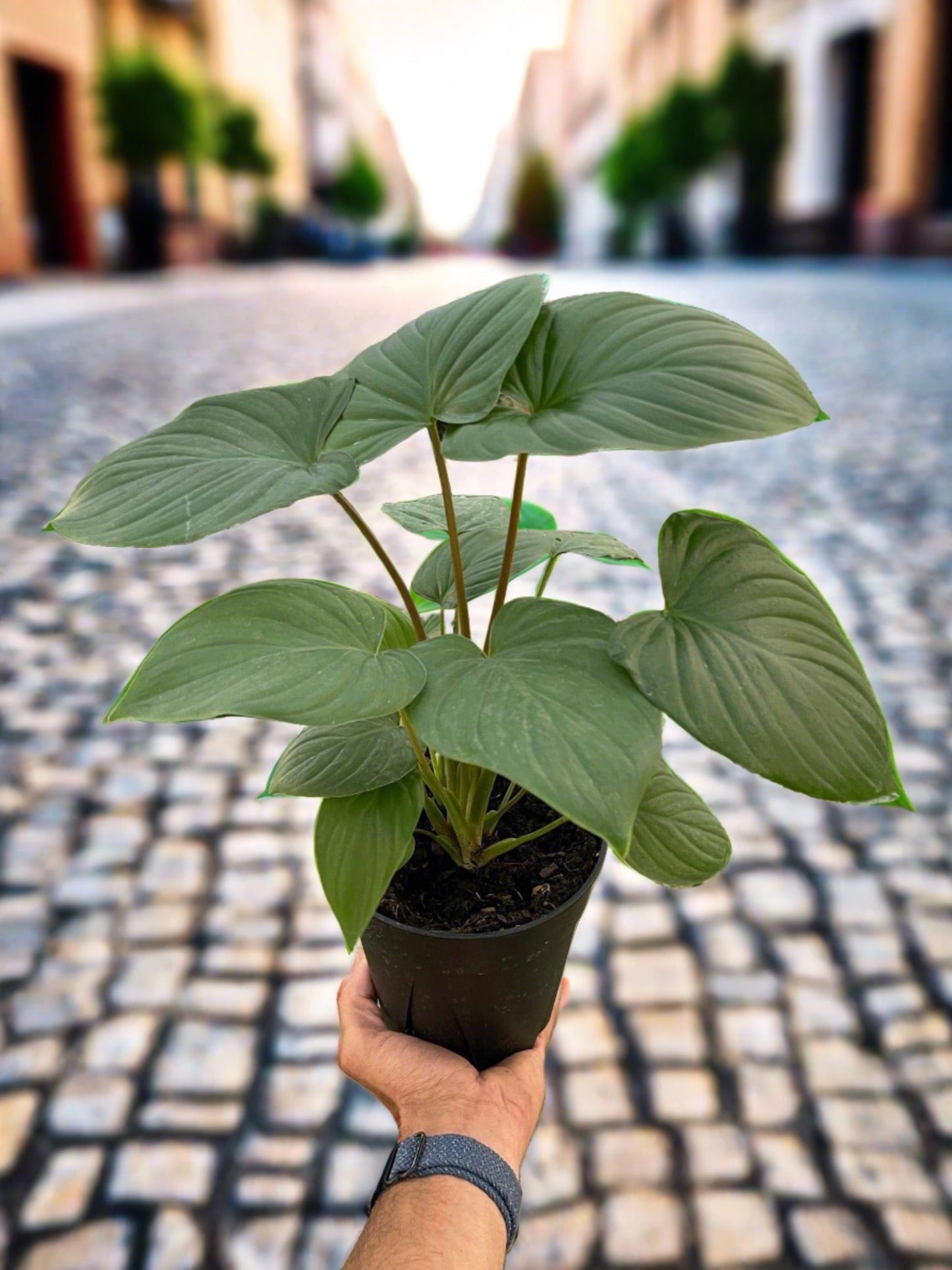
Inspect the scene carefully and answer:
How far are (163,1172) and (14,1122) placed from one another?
0.23m

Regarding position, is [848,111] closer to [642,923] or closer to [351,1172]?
[642,923]

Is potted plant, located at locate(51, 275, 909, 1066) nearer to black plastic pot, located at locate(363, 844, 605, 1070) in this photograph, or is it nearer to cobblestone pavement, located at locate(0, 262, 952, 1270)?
black plastic pot, located at locate(363, 844, 605, 1070)

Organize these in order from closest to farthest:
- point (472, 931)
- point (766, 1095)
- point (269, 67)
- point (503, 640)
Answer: point (503, 640) < point (472, 931) < point (766, 1095) < point (269, 67)

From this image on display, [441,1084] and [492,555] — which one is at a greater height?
[492,555]

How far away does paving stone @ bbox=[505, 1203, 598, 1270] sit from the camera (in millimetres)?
1279

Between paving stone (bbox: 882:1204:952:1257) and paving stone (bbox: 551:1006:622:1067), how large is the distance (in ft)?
1.37

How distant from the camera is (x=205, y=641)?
0.75 m

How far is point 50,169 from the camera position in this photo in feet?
52.8

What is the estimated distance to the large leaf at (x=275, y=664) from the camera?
68 centimetres

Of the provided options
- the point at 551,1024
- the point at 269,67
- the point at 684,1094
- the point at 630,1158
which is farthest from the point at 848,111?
the point at 269,67

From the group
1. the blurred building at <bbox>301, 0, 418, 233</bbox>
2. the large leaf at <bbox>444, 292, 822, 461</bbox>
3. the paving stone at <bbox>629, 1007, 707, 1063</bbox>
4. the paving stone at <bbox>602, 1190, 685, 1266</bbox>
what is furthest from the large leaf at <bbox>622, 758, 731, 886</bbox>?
the blurred building at <bbox>301, 0, 418, 233</bbox>

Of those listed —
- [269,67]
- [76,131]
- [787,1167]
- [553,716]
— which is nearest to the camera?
[553,716]

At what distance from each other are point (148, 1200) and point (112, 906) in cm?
60

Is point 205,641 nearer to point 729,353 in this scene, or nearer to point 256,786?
point 729,353
